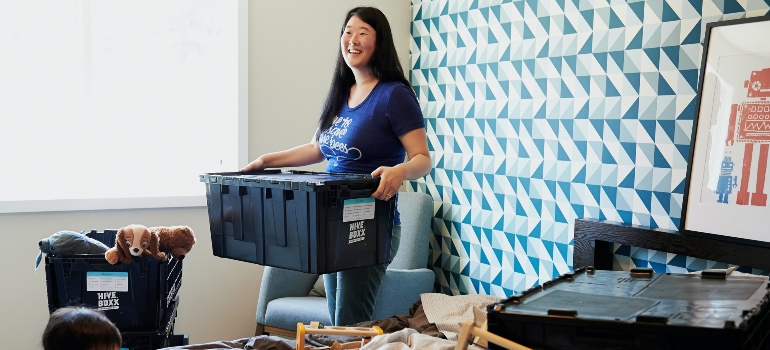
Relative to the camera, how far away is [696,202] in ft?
9.01

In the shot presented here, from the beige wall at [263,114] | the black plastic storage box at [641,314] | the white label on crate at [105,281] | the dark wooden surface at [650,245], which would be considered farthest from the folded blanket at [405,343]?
the beige wall at [263,114]

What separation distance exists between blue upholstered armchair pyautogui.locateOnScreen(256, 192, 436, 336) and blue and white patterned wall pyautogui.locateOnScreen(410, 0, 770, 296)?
0.21 m

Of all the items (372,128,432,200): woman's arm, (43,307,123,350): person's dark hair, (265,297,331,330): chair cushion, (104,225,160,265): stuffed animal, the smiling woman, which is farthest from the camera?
the smiling woman

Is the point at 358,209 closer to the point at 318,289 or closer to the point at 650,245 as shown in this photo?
the point at 650,245

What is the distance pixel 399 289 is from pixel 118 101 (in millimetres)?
1705

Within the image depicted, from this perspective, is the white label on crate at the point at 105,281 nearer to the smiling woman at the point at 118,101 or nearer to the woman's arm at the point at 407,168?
the woman's arm at the point at 407,168

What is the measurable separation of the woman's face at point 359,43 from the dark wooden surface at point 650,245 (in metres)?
1.23

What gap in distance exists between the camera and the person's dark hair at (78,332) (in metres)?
1.93

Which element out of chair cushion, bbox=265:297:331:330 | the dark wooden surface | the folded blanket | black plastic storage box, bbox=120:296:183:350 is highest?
the dark wooden surface

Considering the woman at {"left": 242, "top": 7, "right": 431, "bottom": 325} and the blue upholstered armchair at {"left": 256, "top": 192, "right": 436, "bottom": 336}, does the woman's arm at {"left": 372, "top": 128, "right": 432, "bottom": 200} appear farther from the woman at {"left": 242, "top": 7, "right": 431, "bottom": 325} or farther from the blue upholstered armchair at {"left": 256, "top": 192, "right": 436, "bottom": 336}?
the blue upholstered armchair at {"left": 256, "top": 192, "right": 436, "bottom": 336}

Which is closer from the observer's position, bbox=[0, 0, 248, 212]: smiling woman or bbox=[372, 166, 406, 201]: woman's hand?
bbox=[372, 166, 406, 201]: woman's hand

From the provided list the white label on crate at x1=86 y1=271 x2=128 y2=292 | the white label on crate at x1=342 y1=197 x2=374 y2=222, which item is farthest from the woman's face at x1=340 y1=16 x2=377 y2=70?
the white label on crate at x1=86 y1=271 x2=128 y2=292

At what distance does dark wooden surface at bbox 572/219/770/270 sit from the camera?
8.33ft

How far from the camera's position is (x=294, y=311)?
140 inches
